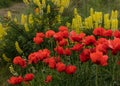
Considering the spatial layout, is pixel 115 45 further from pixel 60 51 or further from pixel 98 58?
pixel 60 51

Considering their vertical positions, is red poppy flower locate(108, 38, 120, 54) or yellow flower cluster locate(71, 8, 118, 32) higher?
red poppy flower locate(108, 38, 120, 54)

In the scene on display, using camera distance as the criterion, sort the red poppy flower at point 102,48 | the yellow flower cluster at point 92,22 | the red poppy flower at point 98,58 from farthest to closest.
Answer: the yellow flower cluster at point 92,22 < the red poppy flower at point 102,48 < the red poppy flower at point 98,58

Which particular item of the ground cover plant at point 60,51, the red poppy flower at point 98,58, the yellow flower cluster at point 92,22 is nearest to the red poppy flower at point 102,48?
the ground cover plant at point 60,51

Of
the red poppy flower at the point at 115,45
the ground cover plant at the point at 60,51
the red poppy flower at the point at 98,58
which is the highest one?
the red poppy flower at the point at 115,45

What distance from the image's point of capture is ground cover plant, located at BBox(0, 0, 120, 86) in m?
4.36

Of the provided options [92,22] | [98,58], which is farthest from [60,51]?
[92,22]

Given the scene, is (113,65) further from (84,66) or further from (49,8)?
(49,8)

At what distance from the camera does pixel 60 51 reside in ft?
15.1

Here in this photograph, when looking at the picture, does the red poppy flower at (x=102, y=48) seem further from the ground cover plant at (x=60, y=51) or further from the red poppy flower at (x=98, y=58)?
the red poppy flower at (x=98, y=58)

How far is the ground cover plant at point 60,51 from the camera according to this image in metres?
4.36

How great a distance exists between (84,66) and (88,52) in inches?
18.2

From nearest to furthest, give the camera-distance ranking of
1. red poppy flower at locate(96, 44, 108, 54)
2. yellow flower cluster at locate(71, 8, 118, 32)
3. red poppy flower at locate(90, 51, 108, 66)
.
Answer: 1. red poppy flower at locate(90, 51, 108, 66)
2. red poppy flower at locate(96, 44, 108, 54)
3. yellow flower cluster at locate(71, 8, 118, 32)

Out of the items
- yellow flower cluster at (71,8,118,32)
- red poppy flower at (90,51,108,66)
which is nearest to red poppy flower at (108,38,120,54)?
red poppy flower at (90,51,108,66)

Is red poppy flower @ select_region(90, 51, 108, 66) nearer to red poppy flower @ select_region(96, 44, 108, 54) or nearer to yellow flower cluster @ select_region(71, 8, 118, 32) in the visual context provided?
red poppy flower @ select_region(96, 44, 108, 54)
